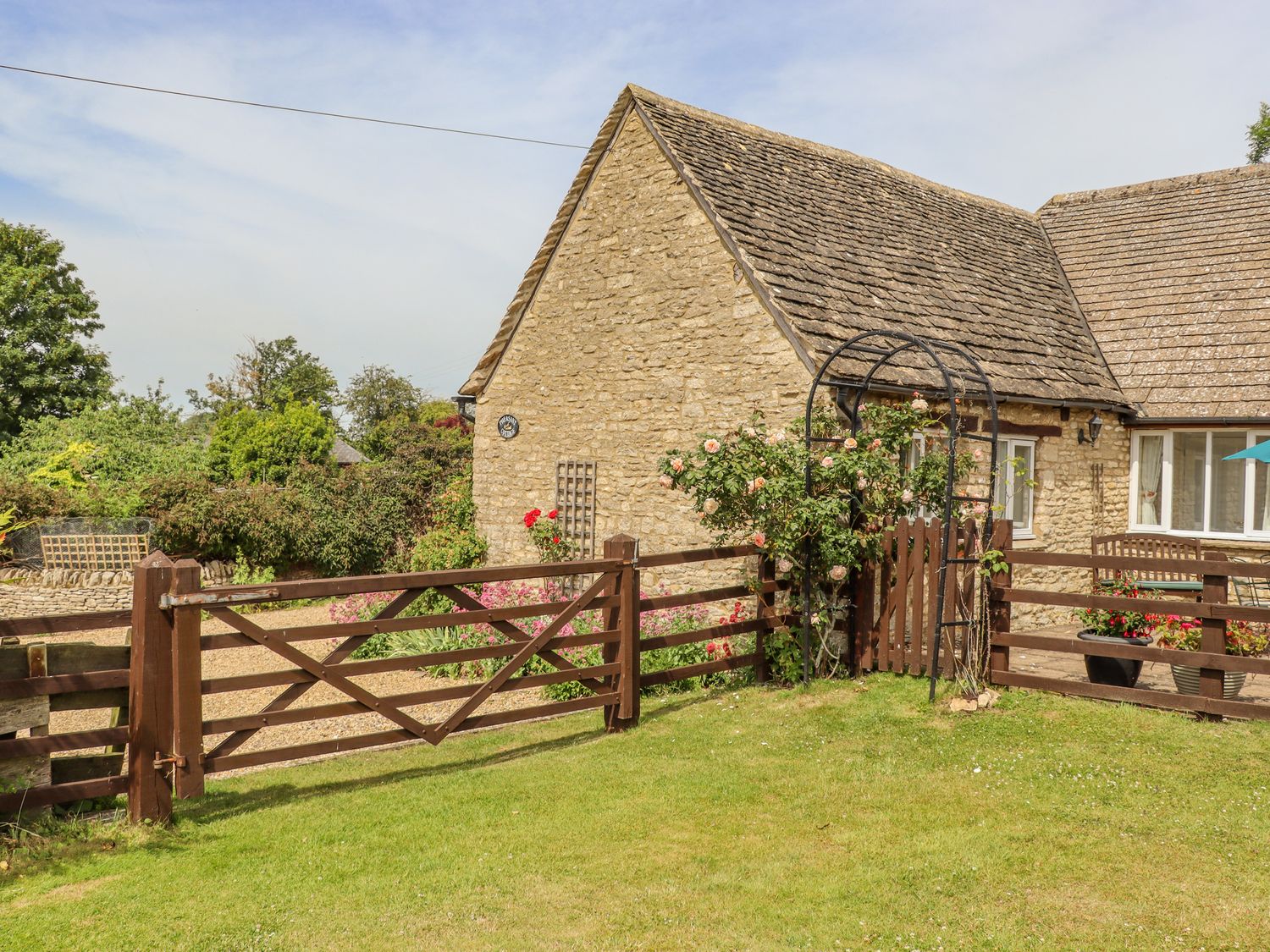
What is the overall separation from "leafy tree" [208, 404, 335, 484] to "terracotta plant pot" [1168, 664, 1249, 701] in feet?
88.9

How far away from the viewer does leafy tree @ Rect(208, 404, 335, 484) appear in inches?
1209

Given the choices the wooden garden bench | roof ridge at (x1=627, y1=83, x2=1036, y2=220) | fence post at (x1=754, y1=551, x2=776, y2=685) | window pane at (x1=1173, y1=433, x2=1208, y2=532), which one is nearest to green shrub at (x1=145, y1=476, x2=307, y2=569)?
roof ridge at (x1=627, y1=83, x2=1036, y2=220)

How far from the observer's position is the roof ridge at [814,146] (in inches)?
564

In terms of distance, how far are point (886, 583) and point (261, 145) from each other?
40.2ft

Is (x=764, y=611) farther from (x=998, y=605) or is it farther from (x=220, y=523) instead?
(x=220, y=523)

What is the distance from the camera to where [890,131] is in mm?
23234

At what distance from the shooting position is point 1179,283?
1625cm

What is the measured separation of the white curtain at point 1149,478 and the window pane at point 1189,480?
8.9 inches

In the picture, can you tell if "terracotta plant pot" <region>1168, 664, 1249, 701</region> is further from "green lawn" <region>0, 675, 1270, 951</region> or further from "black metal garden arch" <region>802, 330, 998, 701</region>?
"black metal garden arch" <region>802, 330, 998, 701</region>

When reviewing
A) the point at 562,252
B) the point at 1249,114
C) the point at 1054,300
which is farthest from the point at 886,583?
the point at 1249,114

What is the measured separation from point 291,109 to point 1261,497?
15.4m

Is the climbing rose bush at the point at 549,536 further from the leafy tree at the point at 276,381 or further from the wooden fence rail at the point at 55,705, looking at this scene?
the leafy tree at the point at 276,381

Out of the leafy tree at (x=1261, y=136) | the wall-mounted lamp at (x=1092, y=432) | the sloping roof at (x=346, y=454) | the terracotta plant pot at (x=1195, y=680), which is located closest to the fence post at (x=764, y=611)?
the terracotta plant pot at (x=1195, y=680)

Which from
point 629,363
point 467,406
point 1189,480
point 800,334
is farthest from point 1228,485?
point 467,406
